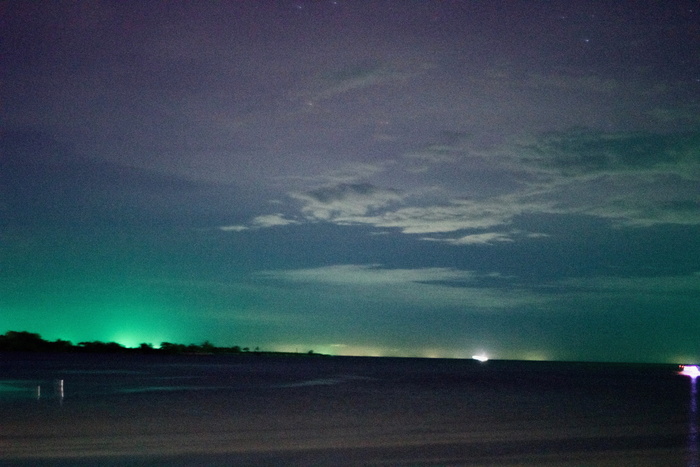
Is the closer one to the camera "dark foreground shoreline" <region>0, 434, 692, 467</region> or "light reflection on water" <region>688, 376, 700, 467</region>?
"dark foreground shoreline" <region>0, 434, 692, 467</region>

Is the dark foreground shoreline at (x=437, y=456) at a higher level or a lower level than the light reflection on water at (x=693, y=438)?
higher

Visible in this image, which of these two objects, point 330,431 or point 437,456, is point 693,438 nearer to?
point 437,456

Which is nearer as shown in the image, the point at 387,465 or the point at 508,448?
the point at 387,465

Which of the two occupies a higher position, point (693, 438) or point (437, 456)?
point (437, 456)

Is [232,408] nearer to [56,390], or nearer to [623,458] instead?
[56,390]

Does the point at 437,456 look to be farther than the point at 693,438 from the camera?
No

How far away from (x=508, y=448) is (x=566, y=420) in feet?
33.2

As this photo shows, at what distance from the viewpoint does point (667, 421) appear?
28.1 meters

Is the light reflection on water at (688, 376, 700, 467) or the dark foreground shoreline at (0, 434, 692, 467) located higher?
the dark foreground shoreline at (0, 434, 692, 467)

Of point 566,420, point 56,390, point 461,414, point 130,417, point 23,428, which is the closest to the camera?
point 23,428

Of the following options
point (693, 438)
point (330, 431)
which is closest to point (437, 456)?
point (330, 431)

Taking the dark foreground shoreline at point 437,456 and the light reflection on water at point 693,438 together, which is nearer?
the dark foreground shoreline at point 437,456

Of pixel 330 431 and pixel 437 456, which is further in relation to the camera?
pixel 330 431

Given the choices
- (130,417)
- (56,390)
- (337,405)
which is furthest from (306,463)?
(56,390)
